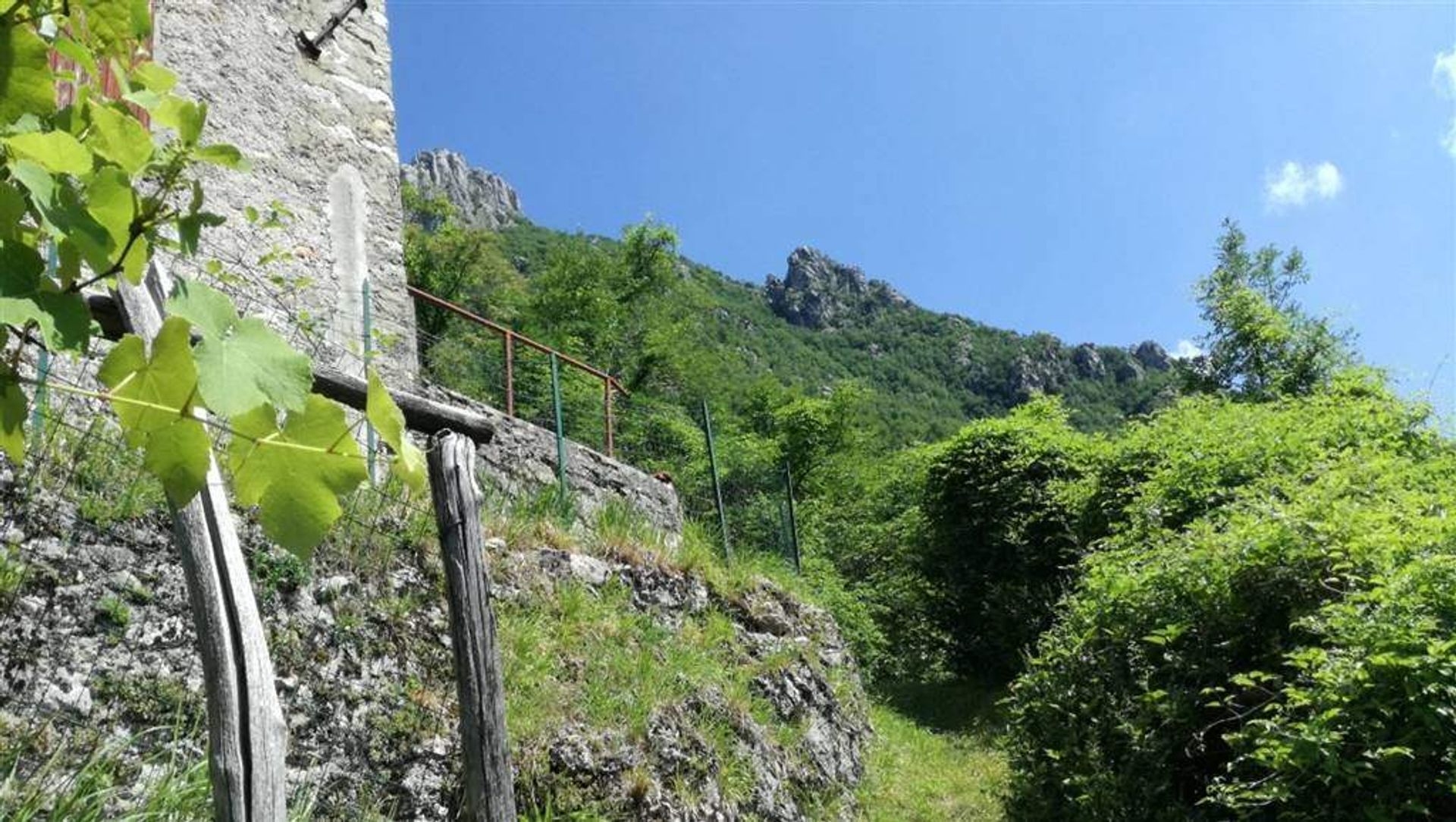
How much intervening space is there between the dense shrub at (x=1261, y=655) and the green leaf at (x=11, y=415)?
14.8 ft

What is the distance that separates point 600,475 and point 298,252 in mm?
2817

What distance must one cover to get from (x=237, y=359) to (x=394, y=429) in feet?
0.68

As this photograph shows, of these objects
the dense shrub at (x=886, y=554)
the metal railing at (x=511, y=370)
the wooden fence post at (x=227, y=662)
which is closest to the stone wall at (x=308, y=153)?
the metal railing at (x=511, y=370)

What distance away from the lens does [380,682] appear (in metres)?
4.58

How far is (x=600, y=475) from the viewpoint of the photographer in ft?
29.6

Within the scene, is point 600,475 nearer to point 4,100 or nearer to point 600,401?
point 600,401

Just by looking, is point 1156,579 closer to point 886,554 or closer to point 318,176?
point 318,176

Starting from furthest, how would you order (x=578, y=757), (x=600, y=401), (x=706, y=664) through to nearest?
(x=600, y=401) < (x=706, y=664) < (x=578, y=757)

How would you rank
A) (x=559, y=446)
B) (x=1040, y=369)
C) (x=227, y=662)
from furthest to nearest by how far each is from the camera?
(x=1040, y=369) < (x=559, y=446) < (x=227, y=662)

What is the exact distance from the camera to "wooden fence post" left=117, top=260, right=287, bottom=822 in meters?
1.59

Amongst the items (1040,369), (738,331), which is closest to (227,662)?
(738,331)

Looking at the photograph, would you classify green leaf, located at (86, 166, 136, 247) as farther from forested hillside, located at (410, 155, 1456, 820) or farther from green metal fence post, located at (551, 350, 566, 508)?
green metal fence post, located at (551, 350, 566, 508)

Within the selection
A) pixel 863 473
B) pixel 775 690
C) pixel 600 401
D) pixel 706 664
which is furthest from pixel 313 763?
pixel 863 473

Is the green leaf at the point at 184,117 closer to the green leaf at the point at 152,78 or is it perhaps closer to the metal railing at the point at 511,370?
the green leaf at the point at 152,78
